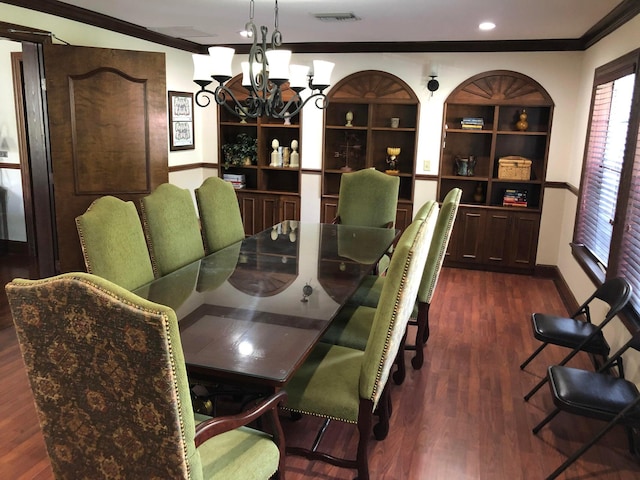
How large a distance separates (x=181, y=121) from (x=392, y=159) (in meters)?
2.45

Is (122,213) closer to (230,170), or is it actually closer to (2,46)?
(2,46)

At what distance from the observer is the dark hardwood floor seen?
2371mm

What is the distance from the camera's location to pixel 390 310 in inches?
76.4

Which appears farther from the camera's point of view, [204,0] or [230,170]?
[230,170]

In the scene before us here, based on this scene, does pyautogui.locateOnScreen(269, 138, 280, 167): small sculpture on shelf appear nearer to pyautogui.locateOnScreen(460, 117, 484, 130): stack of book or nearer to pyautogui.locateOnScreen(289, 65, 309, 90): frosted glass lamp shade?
pyautogui.locateOnScreen(460, 117, 484, 130): stack of book

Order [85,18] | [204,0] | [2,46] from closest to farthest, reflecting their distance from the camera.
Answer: [204,0]
[85,18]
[2,46]

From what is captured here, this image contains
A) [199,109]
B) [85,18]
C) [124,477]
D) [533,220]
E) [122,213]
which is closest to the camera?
[124,477]

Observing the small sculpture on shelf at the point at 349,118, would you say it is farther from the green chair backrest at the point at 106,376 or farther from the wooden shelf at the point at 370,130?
the green chair backrest at the point at 106,376

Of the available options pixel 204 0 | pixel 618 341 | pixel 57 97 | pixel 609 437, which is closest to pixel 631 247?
pixel 618 341

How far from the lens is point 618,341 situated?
10.1 feet

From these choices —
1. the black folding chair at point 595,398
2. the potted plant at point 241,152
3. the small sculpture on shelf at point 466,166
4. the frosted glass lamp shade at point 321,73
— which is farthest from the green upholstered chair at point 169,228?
the small sculpture on shelf at point 466,166

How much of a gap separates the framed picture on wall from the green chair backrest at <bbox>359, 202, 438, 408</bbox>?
4418 millimetres

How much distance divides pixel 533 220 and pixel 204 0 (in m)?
3.83

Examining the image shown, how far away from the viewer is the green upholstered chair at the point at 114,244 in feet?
7.93
